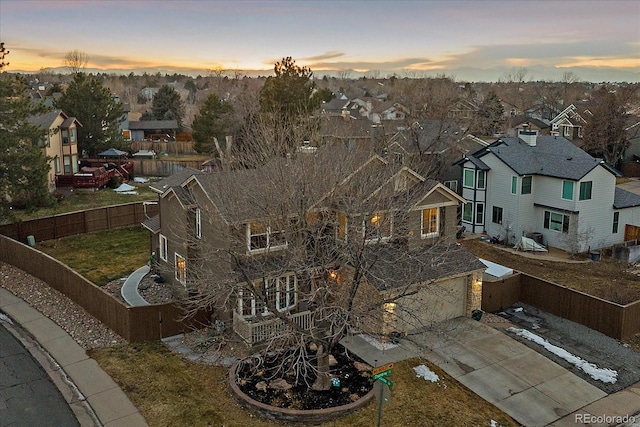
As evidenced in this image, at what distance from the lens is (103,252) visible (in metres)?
29.9

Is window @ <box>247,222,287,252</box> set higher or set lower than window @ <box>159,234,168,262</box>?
higher

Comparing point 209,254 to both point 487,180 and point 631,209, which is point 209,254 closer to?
point 487,180

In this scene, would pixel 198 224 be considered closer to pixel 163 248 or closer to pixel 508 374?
pixel 163 248

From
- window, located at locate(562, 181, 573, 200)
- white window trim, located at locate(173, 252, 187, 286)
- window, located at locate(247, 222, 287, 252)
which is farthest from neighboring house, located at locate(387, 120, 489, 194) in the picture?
window, located at locate(247, 222, 287, 252)

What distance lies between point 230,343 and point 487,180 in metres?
23.8

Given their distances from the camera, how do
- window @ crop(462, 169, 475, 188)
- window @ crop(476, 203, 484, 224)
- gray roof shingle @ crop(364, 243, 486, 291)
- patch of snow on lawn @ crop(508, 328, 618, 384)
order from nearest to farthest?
patch of snow on lawn @ crop(508, 328, 618, 384) → gray roof shingle @ crop(364, 243, 486, 291) → window @ crop(476, 203, 484, 224) → window @ crop(462, 169, 475, 188)

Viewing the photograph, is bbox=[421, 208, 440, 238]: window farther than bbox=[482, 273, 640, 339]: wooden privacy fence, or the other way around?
bbox=[421, 208, 440, 238]: window

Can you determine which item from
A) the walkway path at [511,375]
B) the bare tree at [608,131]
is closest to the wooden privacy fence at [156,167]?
the walkway path at [511,375]

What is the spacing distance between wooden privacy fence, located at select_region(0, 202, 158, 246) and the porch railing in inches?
527

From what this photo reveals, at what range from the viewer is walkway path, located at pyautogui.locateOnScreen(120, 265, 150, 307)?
74.0 feet

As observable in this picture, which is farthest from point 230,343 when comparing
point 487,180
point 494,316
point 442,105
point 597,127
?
point 597,127

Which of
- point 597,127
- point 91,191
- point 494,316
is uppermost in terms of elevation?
point 597,127

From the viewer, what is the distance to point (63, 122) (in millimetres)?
48875

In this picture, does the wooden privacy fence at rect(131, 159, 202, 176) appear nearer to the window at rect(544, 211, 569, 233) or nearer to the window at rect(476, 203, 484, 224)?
the window at rect(476, 203, 484, 224)
